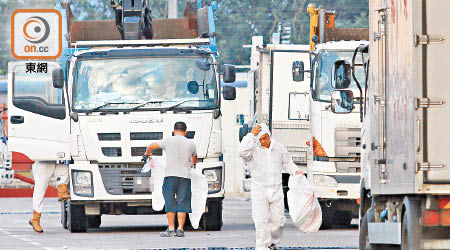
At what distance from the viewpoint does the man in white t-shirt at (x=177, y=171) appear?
20641mm

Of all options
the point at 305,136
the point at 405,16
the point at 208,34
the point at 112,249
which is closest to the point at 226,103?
the point at 305,136

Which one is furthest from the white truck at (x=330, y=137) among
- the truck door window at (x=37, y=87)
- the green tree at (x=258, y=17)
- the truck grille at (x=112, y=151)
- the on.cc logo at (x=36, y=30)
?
the green tree at (x=258, y=17)

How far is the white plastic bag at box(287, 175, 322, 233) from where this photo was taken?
56.7ft

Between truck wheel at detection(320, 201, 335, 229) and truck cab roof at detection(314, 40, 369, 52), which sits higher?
truck cab roof at detection(314, 40, 369, 52)

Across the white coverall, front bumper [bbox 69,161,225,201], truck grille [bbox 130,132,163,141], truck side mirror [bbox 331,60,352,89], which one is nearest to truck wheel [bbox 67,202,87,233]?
front bumper [bbox 69,161,225,201]

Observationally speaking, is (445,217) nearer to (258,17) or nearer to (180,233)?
(180,233)

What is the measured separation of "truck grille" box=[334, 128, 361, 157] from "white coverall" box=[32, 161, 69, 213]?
4.36 metres

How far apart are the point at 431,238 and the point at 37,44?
69.3ft

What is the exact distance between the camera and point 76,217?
22016mm

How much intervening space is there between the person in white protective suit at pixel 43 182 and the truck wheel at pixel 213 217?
7.28 feet

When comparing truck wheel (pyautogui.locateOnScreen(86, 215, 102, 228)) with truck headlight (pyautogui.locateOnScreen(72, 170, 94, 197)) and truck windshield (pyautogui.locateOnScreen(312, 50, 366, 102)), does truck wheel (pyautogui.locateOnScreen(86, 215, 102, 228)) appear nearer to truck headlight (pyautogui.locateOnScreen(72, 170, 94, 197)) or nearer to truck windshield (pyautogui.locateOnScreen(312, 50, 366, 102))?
truck headlight (pyautogui.locateOnScreen(72, 170, 94, 197))

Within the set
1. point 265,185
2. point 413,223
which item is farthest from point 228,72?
point 413,223

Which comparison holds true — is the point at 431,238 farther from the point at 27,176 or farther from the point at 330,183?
the point at 27,176

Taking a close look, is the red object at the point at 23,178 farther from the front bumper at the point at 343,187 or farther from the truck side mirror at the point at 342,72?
the truck side mirror at the point at 342,72
